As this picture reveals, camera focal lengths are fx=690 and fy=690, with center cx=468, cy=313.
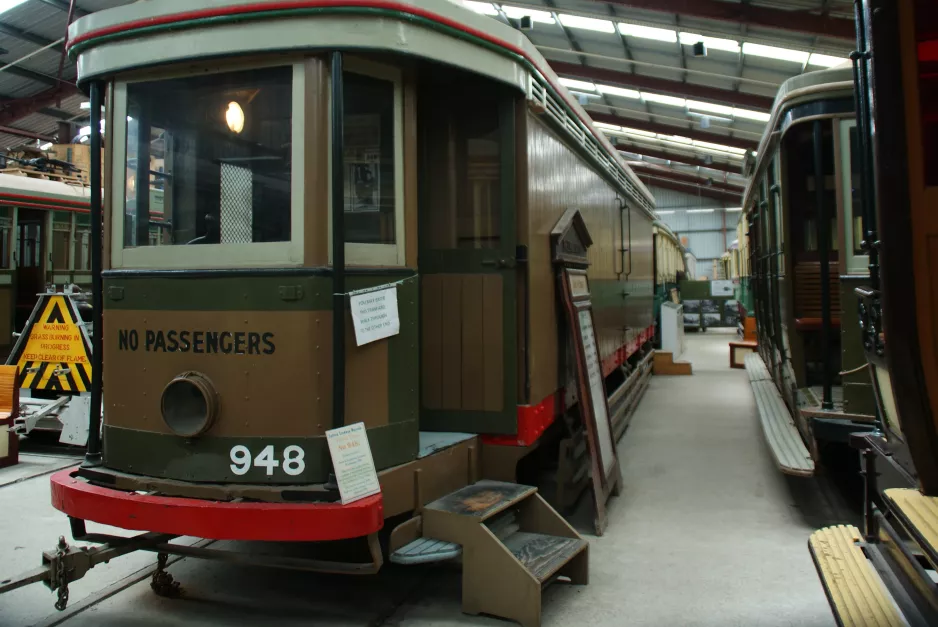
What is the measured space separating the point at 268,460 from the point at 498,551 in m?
1.01

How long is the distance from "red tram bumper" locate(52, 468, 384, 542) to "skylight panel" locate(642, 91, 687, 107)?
14345mm

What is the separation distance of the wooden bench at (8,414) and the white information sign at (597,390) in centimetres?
460

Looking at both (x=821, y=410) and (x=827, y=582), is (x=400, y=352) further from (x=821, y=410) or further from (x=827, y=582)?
(x=821, y=410)

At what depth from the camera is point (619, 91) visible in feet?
51.0

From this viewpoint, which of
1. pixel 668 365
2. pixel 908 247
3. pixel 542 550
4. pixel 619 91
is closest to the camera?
pixel 908 247

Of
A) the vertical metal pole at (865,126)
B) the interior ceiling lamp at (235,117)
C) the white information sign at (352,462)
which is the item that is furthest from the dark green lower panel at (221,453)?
the vertical metal pole at (865,126)

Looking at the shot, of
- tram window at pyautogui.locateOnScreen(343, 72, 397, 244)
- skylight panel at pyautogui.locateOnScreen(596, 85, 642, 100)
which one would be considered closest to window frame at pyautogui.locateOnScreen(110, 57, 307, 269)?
tram window at pyautogui.locateOnScreen(343, 72, 397, 244)

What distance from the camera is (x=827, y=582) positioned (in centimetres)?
230

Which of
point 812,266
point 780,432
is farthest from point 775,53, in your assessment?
point 780,432

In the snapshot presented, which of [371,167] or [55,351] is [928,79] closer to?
[371,167]

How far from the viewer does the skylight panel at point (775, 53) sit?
1101 centimetres

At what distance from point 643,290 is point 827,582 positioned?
7404 mm

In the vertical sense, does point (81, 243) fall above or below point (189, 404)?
above

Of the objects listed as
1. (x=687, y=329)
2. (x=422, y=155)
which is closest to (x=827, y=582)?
(x=422, y=155)
